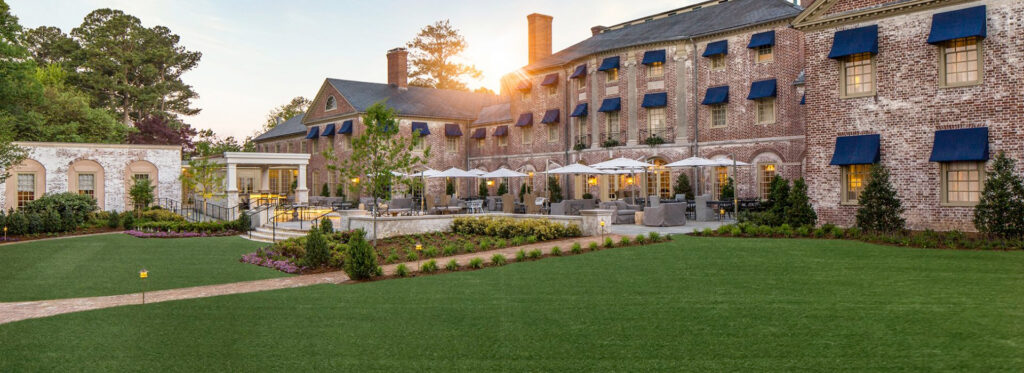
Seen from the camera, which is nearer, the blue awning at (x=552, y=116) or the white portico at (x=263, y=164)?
the white portico at (x=263, y=164)

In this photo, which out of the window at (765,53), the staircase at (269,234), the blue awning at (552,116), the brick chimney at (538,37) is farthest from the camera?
the brick chimney at (538,37)

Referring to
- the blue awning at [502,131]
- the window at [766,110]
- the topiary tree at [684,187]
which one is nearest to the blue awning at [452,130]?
the blue awning at [502,131]

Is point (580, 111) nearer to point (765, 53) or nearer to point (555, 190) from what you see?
point (555, 190)

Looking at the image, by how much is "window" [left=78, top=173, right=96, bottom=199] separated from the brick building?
29.9 m

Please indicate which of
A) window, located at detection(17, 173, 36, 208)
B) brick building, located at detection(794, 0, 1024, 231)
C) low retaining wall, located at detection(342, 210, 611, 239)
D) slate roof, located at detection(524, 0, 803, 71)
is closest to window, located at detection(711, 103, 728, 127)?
slate roof, located at detection(524, 0, 803, 71)

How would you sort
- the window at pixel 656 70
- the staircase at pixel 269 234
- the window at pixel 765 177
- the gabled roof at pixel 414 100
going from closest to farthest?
the staircase at pixel 269 234, the window at pixel 765 177, the window at pixel 656 70, the gabled roof at pixel 414 100

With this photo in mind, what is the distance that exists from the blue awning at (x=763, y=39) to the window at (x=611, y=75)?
7502 mm

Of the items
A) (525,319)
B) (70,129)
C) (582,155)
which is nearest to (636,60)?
(582,155)

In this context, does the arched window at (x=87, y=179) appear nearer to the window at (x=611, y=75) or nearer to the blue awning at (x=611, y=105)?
the blue awning at (x=611, y=105)

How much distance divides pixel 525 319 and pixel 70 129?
42902 millimetres

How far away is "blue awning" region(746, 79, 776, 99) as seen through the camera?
28056 millimetres

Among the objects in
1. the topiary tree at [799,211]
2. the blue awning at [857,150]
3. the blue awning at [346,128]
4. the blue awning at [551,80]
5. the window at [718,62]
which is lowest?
the topiary tree at [799,211]

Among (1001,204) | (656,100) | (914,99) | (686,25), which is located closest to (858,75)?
(914,99)

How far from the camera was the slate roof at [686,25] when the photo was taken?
2908cm
